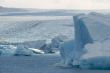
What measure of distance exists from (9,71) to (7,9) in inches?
2243

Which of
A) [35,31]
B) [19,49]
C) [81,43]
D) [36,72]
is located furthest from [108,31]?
[35,31]

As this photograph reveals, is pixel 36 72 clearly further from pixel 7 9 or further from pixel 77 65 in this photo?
pixel 7 9

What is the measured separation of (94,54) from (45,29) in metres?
38.5

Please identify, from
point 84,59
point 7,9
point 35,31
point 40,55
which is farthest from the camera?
point 7,9

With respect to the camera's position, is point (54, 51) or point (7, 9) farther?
point (7, 9)

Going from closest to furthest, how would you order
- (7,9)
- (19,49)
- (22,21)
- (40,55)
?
Result: (19,49), (40,55), (22,21), (7,9)

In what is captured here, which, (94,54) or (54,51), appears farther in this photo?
(54,51)

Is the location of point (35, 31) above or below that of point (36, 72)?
below

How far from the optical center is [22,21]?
73.4 m

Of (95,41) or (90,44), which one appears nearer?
(90,44)

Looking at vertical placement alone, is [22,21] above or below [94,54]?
below

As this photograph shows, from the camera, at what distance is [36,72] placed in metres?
28.3

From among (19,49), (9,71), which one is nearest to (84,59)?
(9,71)

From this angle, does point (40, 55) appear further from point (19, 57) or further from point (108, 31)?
point (108, 31)
